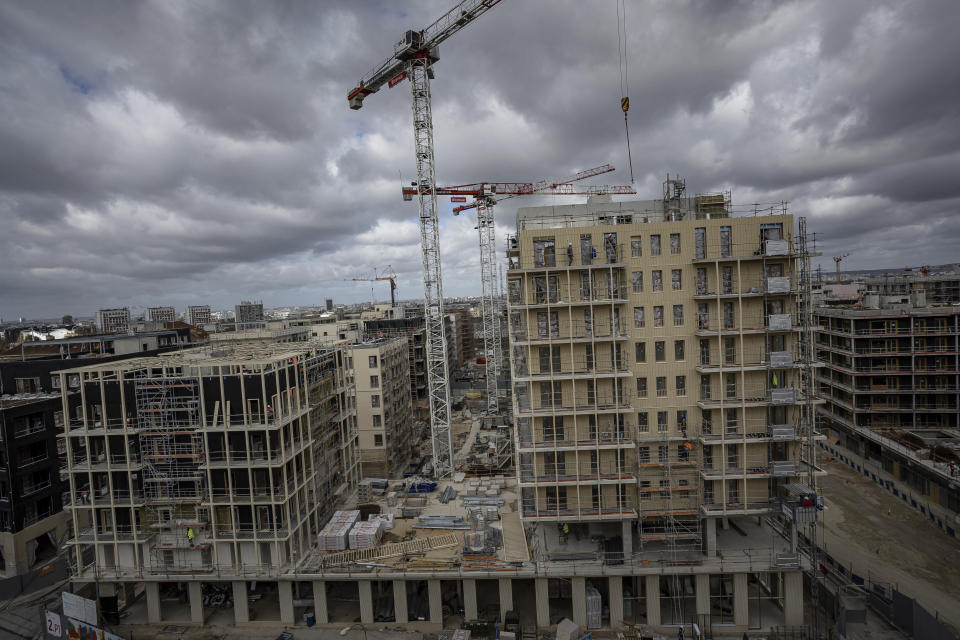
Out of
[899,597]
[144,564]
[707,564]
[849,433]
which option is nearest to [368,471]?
[144,564]

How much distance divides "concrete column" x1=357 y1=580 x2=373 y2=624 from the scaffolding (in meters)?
10.6

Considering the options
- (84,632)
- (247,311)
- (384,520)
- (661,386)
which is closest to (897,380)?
(661,386)

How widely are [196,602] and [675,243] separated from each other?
4256 centimetres

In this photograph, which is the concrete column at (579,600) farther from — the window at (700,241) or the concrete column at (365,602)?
the window at (700,241)

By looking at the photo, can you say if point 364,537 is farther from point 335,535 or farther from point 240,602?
point 240,602

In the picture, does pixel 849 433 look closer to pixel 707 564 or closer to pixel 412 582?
pixel 707 564

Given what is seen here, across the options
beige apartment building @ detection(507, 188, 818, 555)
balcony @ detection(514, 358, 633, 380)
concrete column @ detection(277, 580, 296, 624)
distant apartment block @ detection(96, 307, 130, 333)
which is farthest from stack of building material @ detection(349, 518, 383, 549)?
distant apartment block @ detection(96, 307, 130, 333)

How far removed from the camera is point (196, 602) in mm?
34000

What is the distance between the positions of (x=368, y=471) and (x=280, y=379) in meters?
26.0

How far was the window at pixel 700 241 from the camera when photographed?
31344mm

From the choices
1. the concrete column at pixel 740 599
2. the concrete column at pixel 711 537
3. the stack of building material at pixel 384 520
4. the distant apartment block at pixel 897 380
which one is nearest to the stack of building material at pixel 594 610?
the concrete column at pixel 711 537

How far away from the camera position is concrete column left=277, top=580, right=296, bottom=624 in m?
33.1

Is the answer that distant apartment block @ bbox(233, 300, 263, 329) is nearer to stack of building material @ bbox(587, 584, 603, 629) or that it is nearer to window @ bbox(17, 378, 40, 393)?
window @ bbox(17, 378, 40, 393)

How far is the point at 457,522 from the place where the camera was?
3803cm
